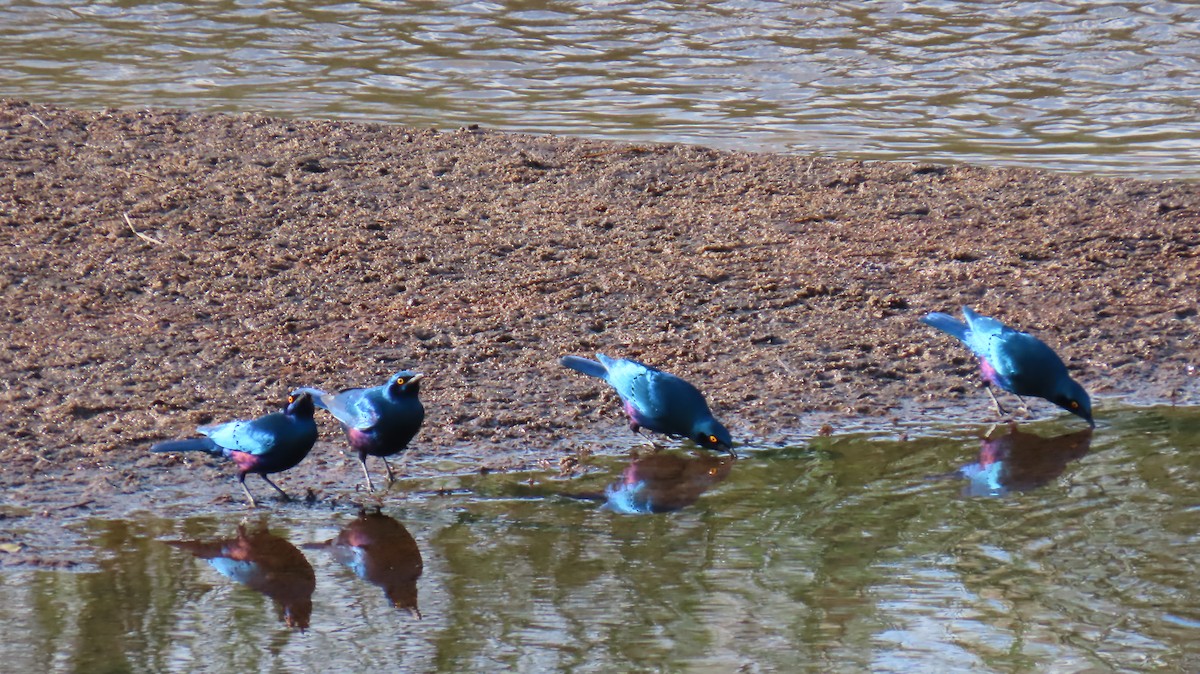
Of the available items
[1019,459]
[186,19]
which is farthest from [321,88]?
[1019,459]

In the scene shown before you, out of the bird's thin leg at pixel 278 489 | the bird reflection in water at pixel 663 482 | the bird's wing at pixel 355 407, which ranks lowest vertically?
the bird reflection in water at pixel 663 482

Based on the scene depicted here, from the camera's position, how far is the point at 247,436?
5.21 metres

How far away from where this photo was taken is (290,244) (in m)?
7.91

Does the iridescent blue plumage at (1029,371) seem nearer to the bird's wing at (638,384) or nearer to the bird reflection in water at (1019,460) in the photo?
the bird reflection in water at (1019,460)

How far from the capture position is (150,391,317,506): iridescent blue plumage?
204 inches

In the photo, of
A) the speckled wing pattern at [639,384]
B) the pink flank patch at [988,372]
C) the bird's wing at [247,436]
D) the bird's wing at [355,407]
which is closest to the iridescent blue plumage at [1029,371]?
the pink flank patch at [988,372]

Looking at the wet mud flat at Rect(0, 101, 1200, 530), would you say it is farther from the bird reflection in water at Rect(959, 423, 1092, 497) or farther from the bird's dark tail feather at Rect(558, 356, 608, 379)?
the bird reflection in water at Rect(959, 423, 1092, 497)

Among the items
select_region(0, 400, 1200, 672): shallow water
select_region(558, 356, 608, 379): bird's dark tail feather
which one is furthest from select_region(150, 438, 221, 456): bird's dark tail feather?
select_region(558, 356, 608, 379): bird's dark tail feather

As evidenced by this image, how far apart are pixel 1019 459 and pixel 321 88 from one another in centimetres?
764

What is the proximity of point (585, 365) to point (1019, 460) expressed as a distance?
166 centimetres

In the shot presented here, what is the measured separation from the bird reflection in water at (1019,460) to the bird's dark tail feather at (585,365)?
1.41 metres

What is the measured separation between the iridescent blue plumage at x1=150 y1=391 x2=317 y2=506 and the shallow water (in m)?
0.16

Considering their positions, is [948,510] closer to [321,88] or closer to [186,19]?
[321,88]

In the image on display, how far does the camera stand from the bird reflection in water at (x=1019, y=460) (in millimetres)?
5445
